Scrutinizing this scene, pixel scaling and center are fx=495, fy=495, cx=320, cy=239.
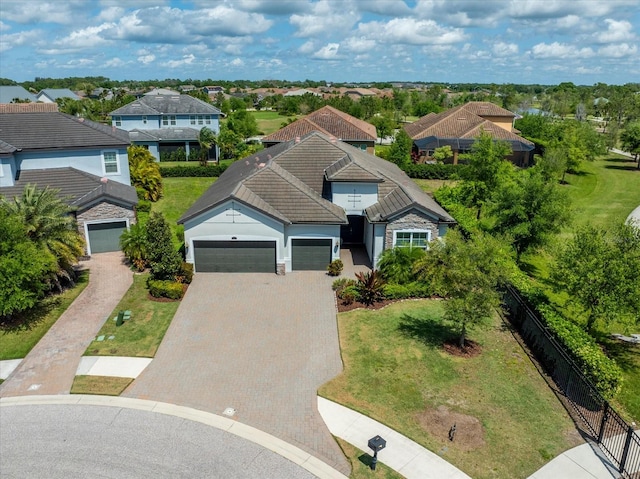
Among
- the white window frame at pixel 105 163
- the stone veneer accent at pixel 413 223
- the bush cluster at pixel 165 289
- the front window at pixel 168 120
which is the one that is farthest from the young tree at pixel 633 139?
the bush cluster at pixel 165 289

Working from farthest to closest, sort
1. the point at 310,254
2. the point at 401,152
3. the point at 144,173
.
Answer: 1. the point at 401,152
2. the point at 144,173
3. the point at 310,254

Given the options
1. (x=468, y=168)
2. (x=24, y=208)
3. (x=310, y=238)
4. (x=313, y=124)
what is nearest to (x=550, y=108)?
(x=313, y=124)

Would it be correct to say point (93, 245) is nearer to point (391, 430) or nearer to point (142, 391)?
point (142, 391)

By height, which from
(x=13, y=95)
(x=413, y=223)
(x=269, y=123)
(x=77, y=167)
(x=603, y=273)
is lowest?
(x=413, y=223)

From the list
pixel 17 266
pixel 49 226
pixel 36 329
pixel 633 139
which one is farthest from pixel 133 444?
pixel 633 139

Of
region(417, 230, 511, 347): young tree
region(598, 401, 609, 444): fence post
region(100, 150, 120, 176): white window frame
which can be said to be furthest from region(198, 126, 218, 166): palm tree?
region(598, 401, 609, 444): fence post

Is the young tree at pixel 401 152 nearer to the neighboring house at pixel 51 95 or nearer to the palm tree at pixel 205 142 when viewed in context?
the palm tree at pixel 205 142

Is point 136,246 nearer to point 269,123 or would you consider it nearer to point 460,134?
point 460,134
